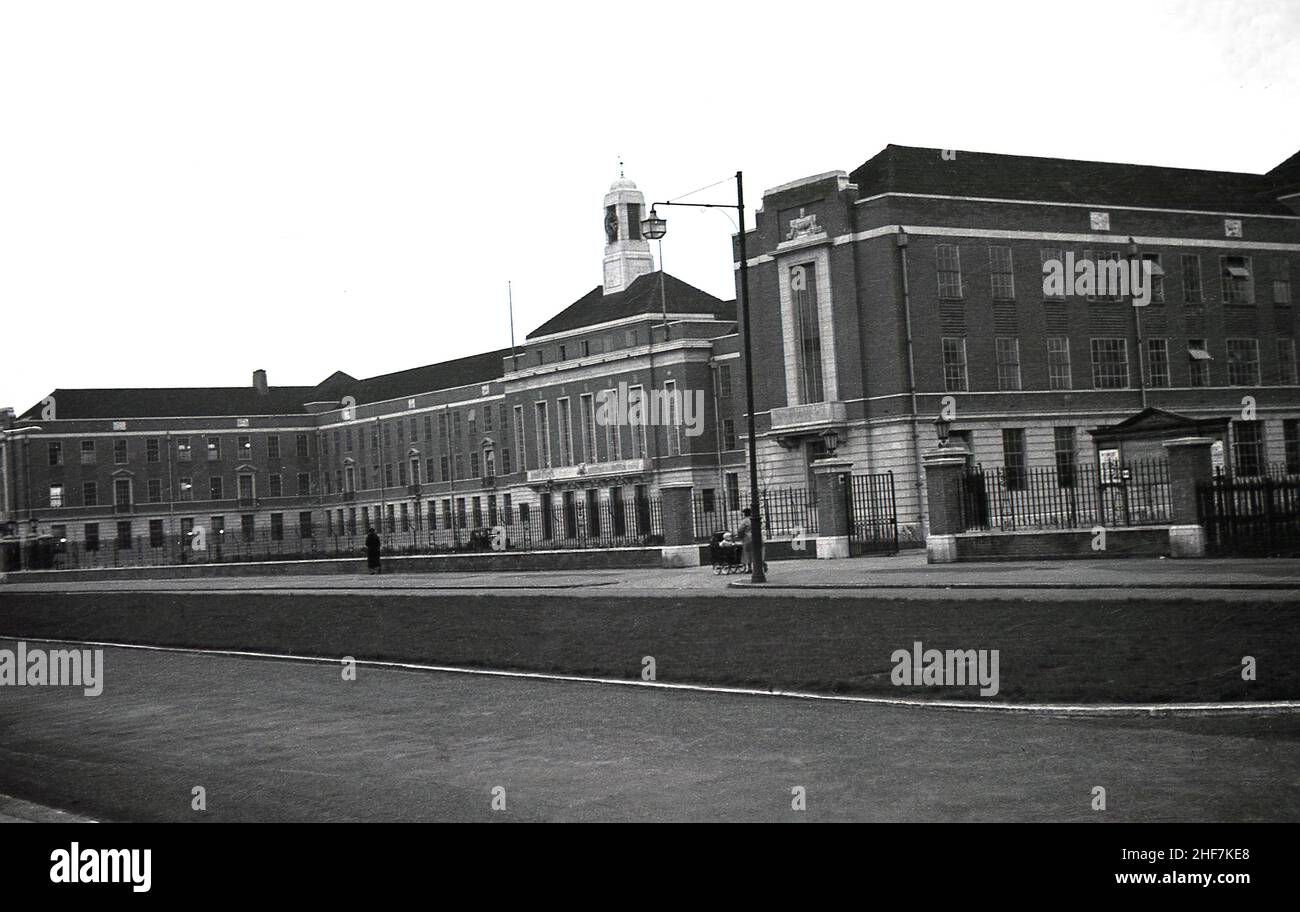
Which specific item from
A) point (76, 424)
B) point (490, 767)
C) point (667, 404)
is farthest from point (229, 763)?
point (76, 424)

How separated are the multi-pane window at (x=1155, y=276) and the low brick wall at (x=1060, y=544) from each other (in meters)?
33.7

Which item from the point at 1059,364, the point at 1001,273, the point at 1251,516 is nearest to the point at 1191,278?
the point at 1059,364

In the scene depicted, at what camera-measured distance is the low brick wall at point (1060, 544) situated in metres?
26.8

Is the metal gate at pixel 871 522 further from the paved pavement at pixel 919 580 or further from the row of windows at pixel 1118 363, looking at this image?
the row of windows at pixel 1118 363

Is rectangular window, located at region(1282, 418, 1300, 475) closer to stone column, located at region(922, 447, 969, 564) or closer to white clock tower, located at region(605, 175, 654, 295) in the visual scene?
stone column, located at region(922, 447, 969, 564)

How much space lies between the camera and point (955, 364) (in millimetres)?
56438

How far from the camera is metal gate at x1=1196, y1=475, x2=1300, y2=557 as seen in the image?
25.2m

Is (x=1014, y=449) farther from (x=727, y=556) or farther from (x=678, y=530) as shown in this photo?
(x=727, y=556)

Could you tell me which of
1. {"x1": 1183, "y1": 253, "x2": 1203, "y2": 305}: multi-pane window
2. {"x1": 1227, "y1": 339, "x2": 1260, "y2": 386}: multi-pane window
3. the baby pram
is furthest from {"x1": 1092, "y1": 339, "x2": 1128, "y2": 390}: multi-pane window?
the baby pram

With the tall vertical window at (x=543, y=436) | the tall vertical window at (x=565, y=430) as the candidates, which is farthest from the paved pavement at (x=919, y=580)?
the tall vertical window at (x=543, y=436)

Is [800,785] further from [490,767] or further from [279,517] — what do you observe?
[279,517]

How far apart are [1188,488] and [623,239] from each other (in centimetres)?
7847
